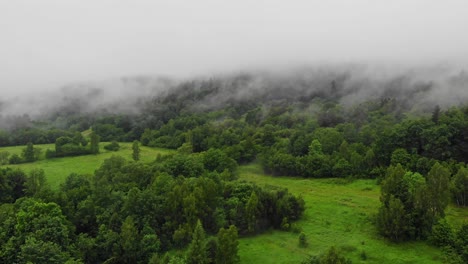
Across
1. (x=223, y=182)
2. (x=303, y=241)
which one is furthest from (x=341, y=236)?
(x=223, y=182)

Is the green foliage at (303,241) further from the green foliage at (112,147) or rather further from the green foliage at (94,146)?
the green foliage at (112,147)

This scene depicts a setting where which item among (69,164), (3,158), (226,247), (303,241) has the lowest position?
(303,241)

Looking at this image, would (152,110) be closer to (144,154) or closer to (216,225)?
(144,154)

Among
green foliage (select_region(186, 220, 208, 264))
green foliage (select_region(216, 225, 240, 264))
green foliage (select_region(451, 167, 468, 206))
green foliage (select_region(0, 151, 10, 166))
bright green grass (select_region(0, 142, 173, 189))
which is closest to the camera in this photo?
green foliage (select_region(186, 220, 208, 264))

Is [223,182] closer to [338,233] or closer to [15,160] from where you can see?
[338,233]

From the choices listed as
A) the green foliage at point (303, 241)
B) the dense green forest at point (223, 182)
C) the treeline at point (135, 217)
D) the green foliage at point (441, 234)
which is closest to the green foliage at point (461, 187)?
the dense green forest at point (223, 182)

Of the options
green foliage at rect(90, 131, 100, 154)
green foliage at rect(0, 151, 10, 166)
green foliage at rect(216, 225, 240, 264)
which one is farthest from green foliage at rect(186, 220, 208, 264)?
green foliage at rect(0, 151, 10, 166)

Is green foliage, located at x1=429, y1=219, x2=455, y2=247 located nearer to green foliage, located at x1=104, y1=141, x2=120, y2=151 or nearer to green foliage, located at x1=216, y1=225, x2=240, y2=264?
green foliage, located at x1=216, y1=225, x2=240, y2=264
